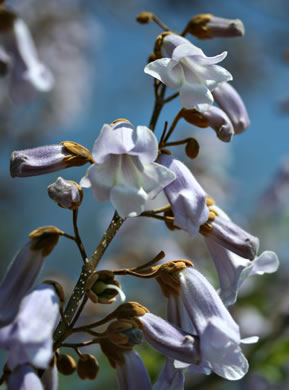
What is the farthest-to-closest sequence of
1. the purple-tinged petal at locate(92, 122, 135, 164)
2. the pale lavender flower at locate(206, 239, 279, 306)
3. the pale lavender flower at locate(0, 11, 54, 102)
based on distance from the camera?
the pale lavender flower at locate(0, 11, 54, 102)
the pale lavender flower at locate(206, 239, 279, 306)
the purple-tinged petal at locate(92, 122, 135, 164)

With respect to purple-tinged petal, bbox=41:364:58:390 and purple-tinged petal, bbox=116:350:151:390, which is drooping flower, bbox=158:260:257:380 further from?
purple-tinged petal, bbox=41:364:58:390

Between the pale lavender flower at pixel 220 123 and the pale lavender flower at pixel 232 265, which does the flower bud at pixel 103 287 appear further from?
the pale lavender flower at pixel 220 123

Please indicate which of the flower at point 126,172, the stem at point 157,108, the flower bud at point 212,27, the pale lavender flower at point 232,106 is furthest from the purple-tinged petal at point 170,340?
the flower bud at point 212,27

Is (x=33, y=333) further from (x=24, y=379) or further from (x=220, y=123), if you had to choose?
(x=220, y=123)

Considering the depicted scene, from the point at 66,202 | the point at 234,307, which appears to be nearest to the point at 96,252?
the point at 66,202

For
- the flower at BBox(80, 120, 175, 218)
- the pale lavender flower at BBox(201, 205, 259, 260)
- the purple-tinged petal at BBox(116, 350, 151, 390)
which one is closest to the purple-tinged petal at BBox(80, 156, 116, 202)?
the flower at BBox(80, 120, 175, 218)

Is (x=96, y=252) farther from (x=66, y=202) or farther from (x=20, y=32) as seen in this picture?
(x=20, y=32)

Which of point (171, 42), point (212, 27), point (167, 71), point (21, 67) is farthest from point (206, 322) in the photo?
point (21, 67)
